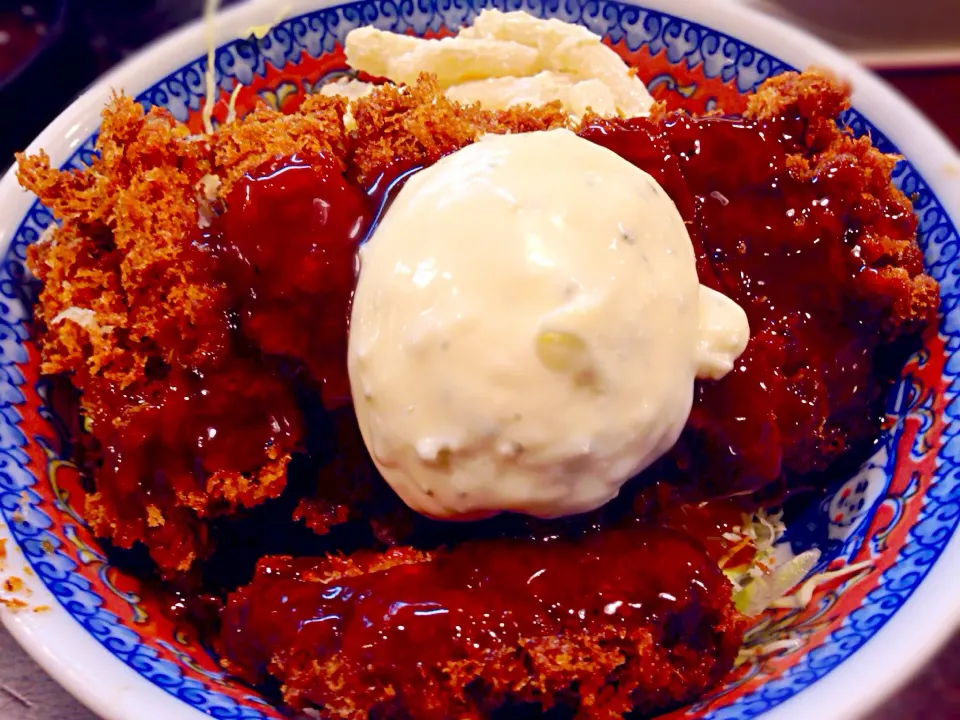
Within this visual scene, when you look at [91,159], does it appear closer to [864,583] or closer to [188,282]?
[188,282]

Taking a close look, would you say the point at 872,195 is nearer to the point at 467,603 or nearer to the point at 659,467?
the point at 659,467

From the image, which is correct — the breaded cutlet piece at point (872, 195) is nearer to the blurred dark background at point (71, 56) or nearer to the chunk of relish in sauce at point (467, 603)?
the chunk of relish in sauce at point (467, 603)

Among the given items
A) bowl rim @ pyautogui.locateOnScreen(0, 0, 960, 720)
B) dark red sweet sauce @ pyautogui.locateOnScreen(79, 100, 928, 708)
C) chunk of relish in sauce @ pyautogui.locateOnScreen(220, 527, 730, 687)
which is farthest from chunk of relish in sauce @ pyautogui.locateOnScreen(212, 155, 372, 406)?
bowl rim @ pyautogui.locateOnScreen(0, 0, 960, 720)

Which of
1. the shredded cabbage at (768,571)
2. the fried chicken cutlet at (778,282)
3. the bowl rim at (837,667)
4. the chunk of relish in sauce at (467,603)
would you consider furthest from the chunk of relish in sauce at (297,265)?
the shredded cabbage at (768,571)

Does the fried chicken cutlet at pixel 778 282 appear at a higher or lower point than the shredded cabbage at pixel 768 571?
higher

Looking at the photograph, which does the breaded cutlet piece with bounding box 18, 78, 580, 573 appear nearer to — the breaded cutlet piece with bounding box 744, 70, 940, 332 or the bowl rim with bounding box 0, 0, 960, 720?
the bowl rim with bounding box 0, 0, 960, 720

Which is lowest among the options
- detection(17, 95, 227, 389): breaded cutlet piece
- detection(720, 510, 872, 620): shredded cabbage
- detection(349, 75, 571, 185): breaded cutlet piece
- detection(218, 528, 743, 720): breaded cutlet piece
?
detection(218, 528, 743, 720): breaded cutlet piece

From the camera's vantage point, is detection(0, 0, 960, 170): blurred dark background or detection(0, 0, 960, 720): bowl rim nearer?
detection(0, 0, 960, 720): bowl rim

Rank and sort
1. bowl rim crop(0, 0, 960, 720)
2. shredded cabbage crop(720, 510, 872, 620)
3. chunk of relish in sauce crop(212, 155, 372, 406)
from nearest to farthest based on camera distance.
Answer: bowl rim crop(0, 0, 960, 720) → chunk of relish in sauce crop(212, 155, 372, 406) → shredded cabbage crop(720, 510, 872, 620)
